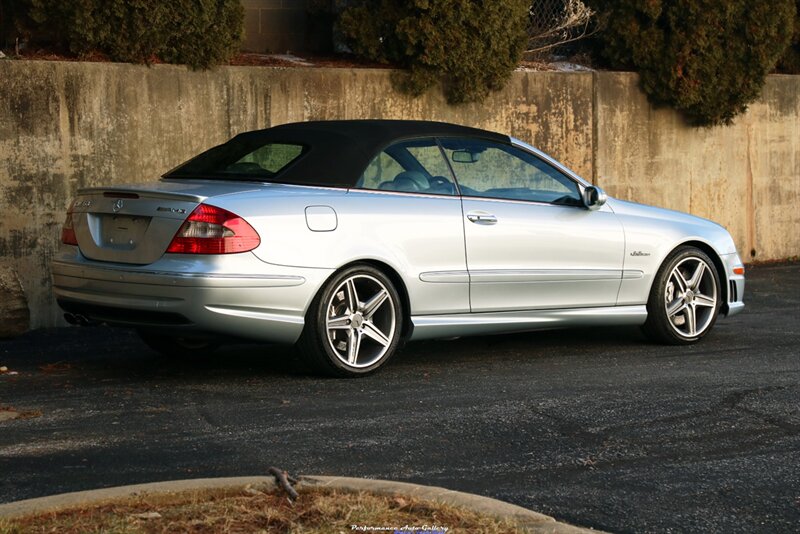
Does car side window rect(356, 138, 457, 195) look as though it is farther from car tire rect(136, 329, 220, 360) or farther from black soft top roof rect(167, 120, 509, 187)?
car tire rect(136, 329, 220, 360)

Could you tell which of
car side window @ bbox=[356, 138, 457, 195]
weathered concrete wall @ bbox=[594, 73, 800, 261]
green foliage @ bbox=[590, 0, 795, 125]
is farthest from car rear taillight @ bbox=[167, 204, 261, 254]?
green foliage @ bbox=[590, 0, 795, 125]

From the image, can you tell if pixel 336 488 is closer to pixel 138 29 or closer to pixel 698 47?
pixel 138 29

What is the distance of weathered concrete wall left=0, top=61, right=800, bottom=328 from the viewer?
9.88 meters

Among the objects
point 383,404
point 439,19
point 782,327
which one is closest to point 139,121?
point 439,19

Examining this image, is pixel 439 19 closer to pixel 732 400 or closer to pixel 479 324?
pixel 479 324

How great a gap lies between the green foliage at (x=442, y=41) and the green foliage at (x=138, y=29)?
1.92m

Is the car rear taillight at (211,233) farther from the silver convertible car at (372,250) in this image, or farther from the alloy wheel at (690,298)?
the alloy wheel at (690,298)

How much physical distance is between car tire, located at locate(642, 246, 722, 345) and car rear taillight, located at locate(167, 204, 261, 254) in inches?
130

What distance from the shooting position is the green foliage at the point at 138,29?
10414 millimetres

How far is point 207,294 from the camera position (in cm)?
683

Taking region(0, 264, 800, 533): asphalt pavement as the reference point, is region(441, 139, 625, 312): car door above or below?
above

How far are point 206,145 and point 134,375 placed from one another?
139 inches

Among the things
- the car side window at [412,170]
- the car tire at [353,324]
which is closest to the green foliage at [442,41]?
the car side window at [412,170]

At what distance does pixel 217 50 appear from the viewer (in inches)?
428
